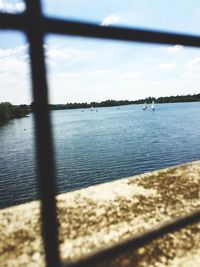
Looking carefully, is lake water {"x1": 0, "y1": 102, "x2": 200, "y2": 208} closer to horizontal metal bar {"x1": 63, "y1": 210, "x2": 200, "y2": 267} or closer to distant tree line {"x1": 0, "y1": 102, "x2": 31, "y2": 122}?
horizontal metal bar {"x1": 63, "y1": 210, "x2": 200, "y2": 267}

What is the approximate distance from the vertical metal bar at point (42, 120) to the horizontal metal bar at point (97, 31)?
28 mm

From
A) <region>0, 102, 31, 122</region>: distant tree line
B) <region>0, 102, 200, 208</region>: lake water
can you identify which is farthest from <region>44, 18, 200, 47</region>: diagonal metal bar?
<region>0, 102, 31, 122</region>: distant tree line

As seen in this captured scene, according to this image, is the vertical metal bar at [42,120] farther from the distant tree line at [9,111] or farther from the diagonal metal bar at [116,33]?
the distant tree line at [9,111]

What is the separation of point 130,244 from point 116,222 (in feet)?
2.31

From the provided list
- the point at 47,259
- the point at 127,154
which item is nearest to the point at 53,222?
the point at 47,259

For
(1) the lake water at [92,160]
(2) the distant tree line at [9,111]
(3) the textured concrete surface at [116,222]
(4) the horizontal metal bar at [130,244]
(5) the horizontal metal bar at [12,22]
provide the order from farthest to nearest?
1. (2) the distant tree line at [9,111]
2. (1) the lake water at [92,160]
3. (3) the textured concrete surface at [116,222]
4. (4) the horizontal metal bar at [130,244]
5. (5) the horizontal metal bar at [12,22]

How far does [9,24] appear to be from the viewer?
2.27ft

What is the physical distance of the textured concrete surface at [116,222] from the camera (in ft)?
4.86

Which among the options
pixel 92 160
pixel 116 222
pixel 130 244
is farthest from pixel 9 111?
pixel 130 244

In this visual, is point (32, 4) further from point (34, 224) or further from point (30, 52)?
point (34, 224)

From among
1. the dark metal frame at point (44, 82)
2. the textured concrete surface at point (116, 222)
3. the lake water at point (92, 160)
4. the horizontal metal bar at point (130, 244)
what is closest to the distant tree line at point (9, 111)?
the lake water at point (92, 160)

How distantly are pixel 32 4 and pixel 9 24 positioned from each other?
4.3 inches

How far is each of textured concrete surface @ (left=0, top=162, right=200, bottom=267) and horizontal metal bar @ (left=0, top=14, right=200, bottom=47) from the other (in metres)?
0.89

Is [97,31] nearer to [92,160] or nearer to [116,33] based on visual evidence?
[116,33]
